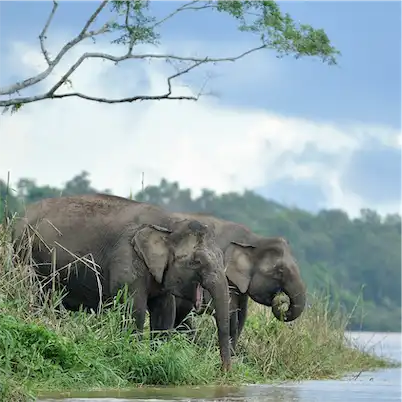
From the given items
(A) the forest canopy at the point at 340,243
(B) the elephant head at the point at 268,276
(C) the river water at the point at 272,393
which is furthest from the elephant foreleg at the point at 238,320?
(A) the forest canopy at the point at 340,243

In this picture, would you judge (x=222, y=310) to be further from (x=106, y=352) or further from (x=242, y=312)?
(x=242, y=312)

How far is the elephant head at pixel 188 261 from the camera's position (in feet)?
56.5

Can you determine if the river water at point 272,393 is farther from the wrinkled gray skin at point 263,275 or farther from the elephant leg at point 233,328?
the wrinkled gray skin at point 263,275

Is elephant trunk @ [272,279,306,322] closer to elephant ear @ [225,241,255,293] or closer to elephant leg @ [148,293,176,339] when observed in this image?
elephant ear @ [225,241,255,293]

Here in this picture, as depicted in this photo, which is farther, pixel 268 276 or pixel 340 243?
pixel 340 243

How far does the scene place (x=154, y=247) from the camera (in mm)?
18031

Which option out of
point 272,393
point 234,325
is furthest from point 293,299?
point 272,393

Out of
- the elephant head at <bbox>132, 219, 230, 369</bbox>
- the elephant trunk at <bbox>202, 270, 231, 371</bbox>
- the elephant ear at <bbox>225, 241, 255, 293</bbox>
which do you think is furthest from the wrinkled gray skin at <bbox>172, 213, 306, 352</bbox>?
the elephant trunk at <bbox>202, 270, 231, 371</bbox>

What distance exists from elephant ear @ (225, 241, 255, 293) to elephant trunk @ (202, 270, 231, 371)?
2227 mm

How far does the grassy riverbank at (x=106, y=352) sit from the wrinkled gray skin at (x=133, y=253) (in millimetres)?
471

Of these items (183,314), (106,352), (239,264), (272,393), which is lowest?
(272,393)

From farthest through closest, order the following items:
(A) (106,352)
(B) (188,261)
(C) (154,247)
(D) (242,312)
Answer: (D) (242,312) < (C) (154,247) < (B) (188,261) < (A) (106,352)

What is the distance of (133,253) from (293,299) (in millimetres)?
2471

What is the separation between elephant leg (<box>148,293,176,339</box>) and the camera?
1820 centimetres
